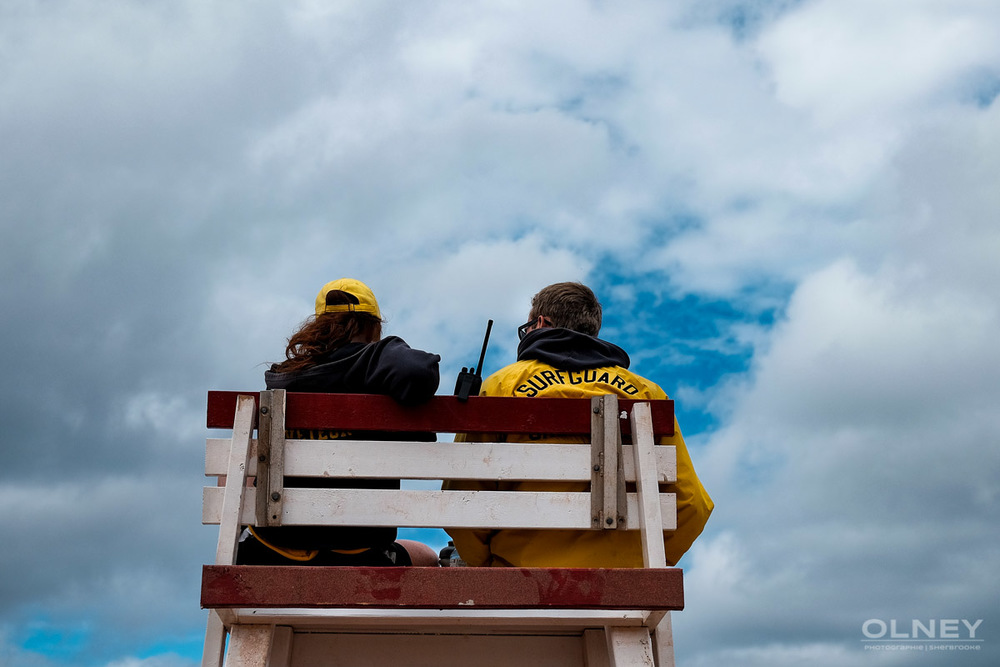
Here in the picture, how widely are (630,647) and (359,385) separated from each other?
5.10 ft

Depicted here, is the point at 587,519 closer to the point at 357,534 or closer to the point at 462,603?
the point at 462,603

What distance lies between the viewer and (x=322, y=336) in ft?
15.7

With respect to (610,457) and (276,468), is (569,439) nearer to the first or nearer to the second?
(610,457)

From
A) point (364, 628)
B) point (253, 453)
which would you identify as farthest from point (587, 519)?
point (253, 453)

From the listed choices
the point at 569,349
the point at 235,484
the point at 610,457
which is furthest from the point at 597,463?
the point at 235,484

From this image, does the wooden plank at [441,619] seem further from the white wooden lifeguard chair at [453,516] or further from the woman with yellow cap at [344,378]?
the woman with yellow cap at [344,378]

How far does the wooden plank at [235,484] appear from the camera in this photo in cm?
387

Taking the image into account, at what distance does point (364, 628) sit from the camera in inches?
165

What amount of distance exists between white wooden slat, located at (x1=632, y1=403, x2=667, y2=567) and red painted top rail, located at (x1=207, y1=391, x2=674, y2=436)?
20cm

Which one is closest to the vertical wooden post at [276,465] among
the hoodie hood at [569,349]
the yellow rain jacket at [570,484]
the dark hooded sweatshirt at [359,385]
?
the dark hooded sweatshirt at [359,385]

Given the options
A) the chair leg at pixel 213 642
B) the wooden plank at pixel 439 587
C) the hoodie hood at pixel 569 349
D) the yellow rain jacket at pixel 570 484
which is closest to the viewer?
the wooden plank at pixel 439 587

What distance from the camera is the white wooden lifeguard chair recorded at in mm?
3682

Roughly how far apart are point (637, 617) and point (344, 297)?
198 cm

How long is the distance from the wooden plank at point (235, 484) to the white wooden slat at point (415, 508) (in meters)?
0.08
